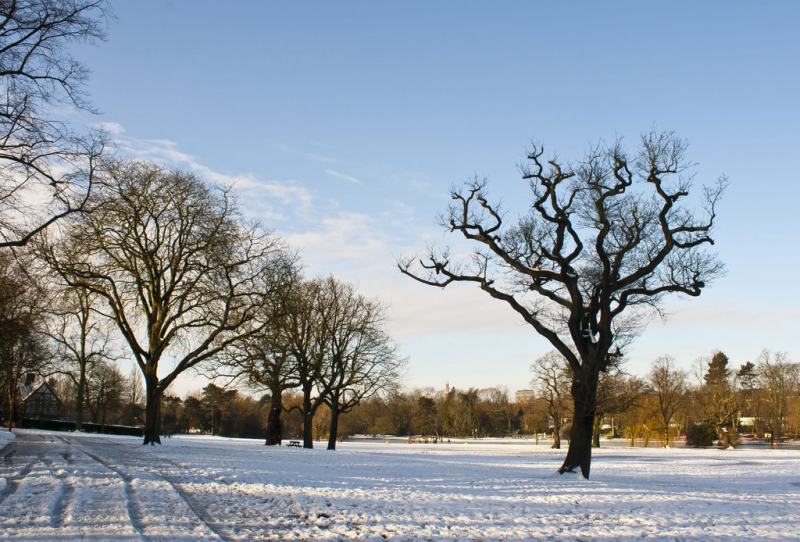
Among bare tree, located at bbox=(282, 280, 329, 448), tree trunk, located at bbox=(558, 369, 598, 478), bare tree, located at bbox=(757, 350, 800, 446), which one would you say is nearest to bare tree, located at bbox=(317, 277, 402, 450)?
bare tree, located at bbox=(282, 280, 329, 448)

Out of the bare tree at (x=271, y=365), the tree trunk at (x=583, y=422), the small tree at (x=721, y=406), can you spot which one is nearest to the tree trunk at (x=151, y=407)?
the bare tree at (x=271, y=365)

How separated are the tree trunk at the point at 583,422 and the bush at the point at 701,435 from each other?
63.1 meters

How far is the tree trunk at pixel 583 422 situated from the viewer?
66.6ft

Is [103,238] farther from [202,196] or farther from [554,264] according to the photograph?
[554,264]

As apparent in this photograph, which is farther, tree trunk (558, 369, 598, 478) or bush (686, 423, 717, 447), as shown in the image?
bush (686, 423, 717, 447)

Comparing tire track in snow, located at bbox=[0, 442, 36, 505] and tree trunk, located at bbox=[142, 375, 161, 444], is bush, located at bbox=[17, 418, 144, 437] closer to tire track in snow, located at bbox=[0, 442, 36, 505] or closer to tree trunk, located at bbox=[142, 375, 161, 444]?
tree trunk, located at bbox=[142, 375, 161, 444]

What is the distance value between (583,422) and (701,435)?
63.7 meters

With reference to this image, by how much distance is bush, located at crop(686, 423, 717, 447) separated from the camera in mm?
74562

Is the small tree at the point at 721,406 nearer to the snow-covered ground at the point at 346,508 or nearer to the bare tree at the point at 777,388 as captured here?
the bare tree at the point at 777,388

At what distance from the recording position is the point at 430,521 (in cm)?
1087

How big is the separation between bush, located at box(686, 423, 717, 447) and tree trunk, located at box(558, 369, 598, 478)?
207 feet

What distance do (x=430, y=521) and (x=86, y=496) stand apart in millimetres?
6675

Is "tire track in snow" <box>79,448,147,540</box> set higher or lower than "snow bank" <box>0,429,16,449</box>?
higher

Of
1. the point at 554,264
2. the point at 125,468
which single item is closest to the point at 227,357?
the point at 125,468
